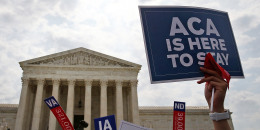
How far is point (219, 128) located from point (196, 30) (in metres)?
1.46

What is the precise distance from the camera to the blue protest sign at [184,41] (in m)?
2.90

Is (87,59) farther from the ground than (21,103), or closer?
farther from the ground

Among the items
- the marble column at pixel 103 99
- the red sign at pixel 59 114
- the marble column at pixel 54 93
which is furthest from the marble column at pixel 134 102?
the red sign at pixel 59 114

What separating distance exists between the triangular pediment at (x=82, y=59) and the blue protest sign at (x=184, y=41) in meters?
33.0

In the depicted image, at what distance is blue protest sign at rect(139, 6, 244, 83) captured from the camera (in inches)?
114

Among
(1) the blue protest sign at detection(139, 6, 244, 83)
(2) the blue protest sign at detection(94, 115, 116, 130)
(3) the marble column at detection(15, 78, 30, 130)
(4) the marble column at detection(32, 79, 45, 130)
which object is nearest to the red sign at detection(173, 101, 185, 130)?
(2) the blue protest sign at detection(94, 115, 116, 130)

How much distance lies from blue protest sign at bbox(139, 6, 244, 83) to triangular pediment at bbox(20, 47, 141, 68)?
32964mm

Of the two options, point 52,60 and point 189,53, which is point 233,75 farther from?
point 52,60

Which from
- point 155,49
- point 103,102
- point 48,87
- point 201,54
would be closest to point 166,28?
point 155,49

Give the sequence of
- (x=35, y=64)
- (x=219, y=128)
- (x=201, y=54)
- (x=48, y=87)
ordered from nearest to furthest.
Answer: (x=219, y=128)
(x=201, y=54)
(x=35, y=64)
(x=48, y=87)

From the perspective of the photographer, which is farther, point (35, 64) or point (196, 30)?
point (35, 64)

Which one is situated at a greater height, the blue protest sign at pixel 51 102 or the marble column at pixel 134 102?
the marble column at pixel 134 102

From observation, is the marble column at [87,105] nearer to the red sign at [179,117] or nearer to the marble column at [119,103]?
the marble column at [119,103]

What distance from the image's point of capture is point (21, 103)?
104 feet
